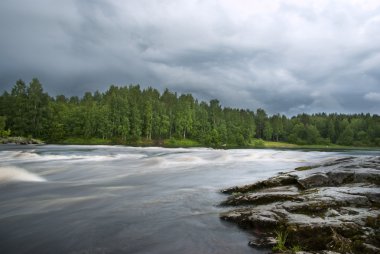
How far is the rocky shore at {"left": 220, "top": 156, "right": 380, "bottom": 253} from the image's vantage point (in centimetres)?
724

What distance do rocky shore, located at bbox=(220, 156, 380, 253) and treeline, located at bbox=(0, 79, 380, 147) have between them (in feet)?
322

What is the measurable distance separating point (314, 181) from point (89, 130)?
110 meters

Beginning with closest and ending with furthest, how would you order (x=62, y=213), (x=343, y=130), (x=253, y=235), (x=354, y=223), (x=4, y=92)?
(x=354, y=223), (x=253, y=235), (x=62, y=213), (x=4, y=92), (x=343, y=130)

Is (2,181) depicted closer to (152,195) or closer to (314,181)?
(152,195)

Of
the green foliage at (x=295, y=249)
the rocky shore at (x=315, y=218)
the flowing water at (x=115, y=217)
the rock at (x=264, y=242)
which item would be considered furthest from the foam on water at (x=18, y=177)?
the green foliage at (x=295, y=249)

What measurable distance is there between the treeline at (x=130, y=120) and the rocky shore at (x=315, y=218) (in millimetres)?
98167

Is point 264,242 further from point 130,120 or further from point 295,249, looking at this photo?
point 130,120

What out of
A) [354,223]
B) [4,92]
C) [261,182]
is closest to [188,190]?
[261,182]

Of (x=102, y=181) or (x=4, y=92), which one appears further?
(x=4, y=92)

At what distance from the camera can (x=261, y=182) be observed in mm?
14430

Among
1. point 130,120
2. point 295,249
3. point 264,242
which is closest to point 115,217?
point 264,242

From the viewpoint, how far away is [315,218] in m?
8.55

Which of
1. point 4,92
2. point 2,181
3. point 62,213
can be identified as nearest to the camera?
point 62,213

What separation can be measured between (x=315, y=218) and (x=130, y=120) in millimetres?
116525
